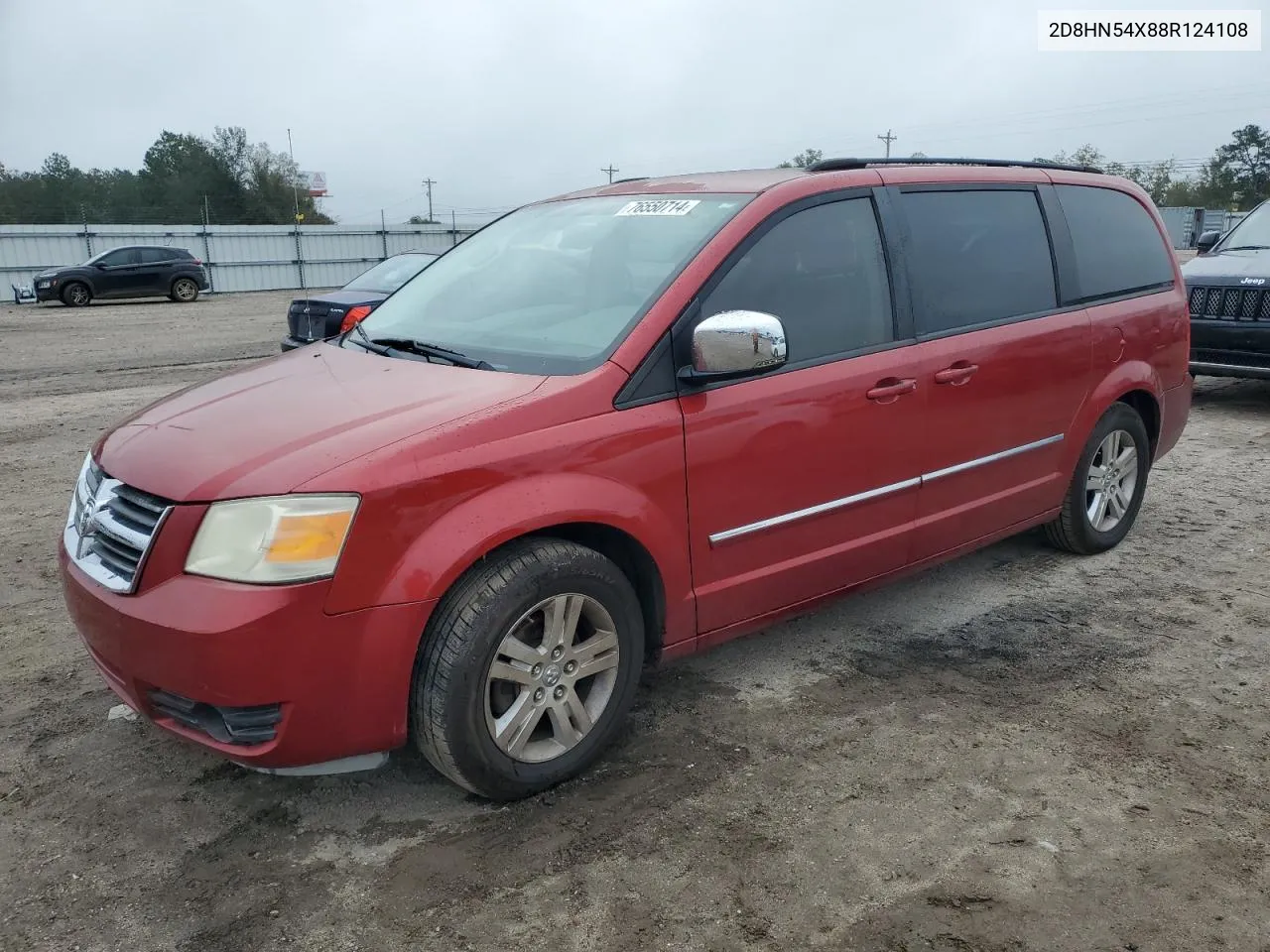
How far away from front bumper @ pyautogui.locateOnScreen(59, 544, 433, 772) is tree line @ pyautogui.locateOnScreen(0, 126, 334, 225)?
58.0 m

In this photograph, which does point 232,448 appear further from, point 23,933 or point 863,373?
point 863,373

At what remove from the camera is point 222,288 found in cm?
3322

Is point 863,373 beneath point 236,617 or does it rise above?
above

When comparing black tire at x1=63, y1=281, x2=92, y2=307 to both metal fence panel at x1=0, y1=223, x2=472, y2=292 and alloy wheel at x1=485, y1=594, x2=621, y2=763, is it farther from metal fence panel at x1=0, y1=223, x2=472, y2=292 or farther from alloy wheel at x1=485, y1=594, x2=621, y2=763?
alloy wheel at x1=485, y1=594, x2=621, y2=763

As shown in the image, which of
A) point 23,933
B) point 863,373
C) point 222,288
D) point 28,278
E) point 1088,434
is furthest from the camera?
point 222,288

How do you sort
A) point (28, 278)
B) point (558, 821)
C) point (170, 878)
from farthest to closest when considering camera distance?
point (28, 278) → point (558, 821) → point (170, 878)

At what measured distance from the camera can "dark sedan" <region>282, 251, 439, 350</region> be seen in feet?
30.8

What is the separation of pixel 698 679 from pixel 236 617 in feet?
5.90

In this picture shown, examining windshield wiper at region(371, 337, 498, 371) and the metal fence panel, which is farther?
the metal fence panel

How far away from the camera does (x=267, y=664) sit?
2469 millimetres

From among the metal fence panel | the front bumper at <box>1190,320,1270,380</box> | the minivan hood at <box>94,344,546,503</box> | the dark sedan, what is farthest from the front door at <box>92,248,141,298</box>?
the minivan hood at <box>94,344,546,503</box>

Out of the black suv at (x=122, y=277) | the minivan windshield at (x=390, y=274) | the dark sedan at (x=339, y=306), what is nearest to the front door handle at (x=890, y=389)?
the dark sedan at (x=339, y=306)

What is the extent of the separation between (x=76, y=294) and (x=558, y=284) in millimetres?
25050

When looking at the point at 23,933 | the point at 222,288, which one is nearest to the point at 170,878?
the point at 23,933
